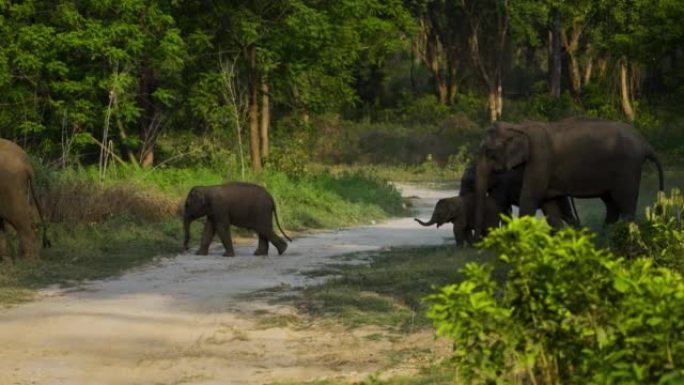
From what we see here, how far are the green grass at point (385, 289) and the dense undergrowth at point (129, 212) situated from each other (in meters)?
3.11

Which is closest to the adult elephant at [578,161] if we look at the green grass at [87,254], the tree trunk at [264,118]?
the green grass at [87,254]

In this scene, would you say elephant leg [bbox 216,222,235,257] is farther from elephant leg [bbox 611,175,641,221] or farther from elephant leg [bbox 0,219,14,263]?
elephant leg [bbox 611,175,641,221]

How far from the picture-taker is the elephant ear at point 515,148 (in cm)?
1784

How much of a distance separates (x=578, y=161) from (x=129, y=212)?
7.63m

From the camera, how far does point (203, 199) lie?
1948 centimetres

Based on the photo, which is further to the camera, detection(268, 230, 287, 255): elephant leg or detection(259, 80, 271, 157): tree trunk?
detection(259, 80, 271, 157): tree trunk

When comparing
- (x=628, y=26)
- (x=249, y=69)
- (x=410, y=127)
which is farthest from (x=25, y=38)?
(x=410, y=127)

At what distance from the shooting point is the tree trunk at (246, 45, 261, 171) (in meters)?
30.1

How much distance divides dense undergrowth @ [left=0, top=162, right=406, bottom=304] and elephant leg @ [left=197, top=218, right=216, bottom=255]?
0.50 metres

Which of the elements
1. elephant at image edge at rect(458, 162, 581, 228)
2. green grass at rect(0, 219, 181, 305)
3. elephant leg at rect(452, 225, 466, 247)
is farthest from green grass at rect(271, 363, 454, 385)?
elephant leg at rect(452, 225, 466, 247)

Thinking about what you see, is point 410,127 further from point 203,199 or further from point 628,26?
point 203,199

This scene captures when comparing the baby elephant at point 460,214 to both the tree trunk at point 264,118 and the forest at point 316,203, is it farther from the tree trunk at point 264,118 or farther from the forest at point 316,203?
the tree trunk at point 264,118

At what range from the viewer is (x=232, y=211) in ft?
64.3

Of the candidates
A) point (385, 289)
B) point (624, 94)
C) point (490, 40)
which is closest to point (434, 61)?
point (490, 40)
